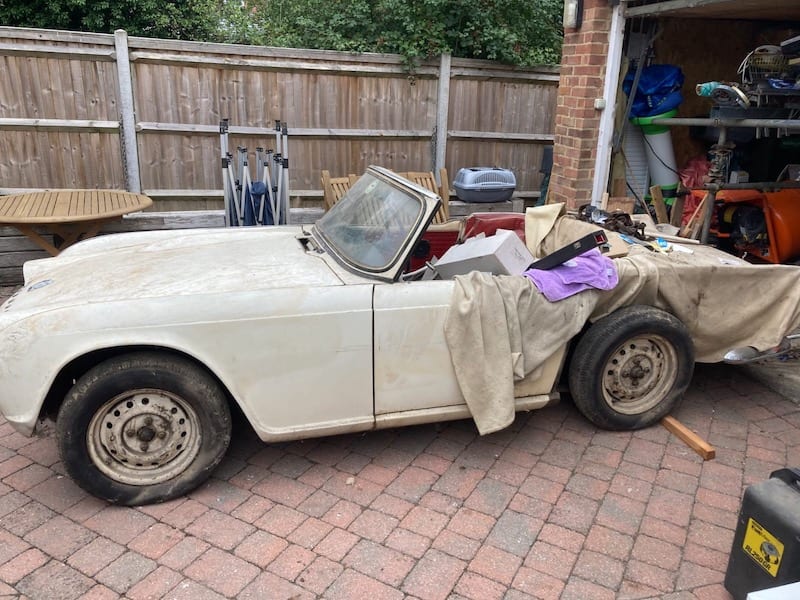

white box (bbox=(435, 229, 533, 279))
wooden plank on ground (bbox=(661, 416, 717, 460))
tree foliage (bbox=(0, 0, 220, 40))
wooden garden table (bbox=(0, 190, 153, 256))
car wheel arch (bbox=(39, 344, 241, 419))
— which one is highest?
tree foliage (bbox=(0, 0, 220, 40))

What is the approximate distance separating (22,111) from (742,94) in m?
6.86

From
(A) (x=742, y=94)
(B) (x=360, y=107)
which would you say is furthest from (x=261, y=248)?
(B) (x=360, y=107)

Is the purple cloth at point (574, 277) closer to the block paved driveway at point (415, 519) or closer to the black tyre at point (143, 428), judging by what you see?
the block paved driveway at point (415, 519)

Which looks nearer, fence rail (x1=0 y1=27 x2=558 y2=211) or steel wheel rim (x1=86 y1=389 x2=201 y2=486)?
steel wheel rim (x1=86 y1=389 x2=201 y2=486)

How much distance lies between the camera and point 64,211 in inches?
230

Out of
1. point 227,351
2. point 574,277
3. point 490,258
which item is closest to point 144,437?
point 227,351

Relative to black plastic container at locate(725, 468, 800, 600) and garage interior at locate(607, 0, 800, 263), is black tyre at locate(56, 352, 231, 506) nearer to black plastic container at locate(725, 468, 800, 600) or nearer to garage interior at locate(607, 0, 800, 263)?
black plastic container at locate(725, 468, 800, 600)

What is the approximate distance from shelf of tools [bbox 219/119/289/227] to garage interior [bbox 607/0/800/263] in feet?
11.1

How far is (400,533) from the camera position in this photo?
10.2ft

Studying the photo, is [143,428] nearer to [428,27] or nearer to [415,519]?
[415,519]

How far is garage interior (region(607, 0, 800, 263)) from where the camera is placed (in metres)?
5.20

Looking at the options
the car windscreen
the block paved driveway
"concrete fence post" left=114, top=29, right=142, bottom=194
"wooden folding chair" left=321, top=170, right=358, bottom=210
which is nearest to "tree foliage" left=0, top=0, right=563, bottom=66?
"wooden folding chair" left=321, top=170, right=358, bottom=210

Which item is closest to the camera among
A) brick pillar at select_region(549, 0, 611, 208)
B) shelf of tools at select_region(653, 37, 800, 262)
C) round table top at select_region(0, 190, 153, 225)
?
shelf of tools at select_region(653, 37, 800, 262)

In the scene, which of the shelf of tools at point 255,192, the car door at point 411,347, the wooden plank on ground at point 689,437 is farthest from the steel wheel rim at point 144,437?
the shelf of tools at point 255,192
